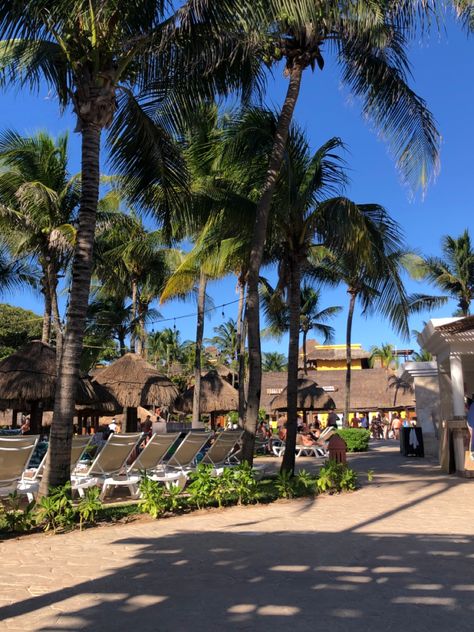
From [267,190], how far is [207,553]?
20.4ft

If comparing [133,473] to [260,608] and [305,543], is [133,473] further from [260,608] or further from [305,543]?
[260,608]

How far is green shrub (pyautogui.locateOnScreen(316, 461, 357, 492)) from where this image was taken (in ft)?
29.2

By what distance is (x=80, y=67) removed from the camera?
7.38 meters

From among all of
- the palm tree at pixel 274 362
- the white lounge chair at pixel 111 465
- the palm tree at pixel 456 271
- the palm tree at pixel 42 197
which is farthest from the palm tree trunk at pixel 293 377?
the palm tree at pixel 274 362

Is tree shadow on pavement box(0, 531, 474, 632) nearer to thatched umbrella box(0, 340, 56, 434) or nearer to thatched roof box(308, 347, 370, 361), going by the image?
thatched umbrella box(0, 340, 56, 434)

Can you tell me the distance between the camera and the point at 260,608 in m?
3.56

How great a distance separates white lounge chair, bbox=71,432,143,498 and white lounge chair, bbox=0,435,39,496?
112cm

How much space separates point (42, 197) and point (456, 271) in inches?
919

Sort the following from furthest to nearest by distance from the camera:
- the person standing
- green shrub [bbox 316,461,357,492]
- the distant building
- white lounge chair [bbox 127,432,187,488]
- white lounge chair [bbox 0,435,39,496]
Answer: the distant building
the person standing
green shrub [bbox 316,461,357,492]
white lounge chair [bbox 127,432,187,488]
white lounge chair [bbox 0,435,39,496]

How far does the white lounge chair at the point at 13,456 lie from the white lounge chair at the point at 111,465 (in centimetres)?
112

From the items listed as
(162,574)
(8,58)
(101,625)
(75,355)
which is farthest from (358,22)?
(101,625)

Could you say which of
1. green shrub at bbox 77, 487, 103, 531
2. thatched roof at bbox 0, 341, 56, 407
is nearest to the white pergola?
green shrub at bbox 77, 487, 103, 531

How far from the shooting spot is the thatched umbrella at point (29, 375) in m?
13.1

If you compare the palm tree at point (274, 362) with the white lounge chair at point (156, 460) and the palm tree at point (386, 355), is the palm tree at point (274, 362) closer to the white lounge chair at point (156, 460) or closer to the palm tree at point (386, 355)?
the palm tree at point (386, 355)
